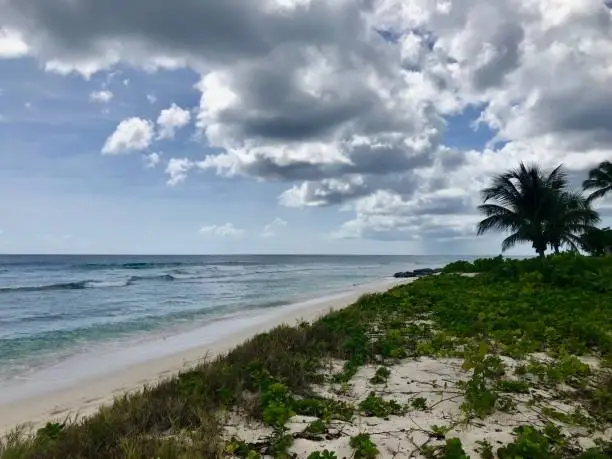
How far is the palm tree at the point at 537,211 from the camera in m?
25.9

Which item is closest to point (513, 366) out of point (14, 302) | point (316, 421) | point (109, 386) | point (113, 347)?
point (316, 421)

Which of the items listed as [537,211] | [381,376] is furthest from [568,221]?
[381,376]

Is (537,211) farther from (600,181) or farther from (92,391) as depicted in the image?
(92,391)

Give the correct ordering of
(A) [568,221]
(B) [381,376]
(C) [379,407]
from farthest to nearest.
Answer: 1. (A) [568,221]
2. (B) [381,376]
3. (C) [379,407]

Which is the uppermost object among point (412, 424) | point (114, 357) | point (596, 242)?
point (596, 242)

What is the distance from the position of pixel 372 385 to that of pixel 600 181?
31.5 m

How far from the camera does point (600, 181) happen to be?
31.6 meters

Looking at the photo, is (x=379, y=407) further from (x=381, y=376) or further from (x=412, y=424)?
(x=381, y=376)

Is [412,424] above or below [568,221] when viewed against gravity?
below

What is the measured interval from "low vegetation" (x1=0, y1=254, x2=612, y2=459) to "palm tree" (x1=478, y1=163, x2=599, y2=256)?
49.7 feet

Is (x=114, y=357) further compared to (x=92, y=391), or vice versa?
(x=114, y=357)

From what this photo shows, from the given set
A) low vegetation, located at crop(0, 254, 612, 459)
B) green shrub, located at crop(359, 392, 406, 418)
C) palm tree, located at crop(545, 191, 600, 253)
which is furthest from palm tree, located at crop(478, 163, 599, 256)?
green shrub, located at crop(359, 392, 406, 418)

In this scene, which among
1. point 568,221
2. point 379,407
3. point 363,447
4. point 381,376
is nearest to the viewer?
point 363,447

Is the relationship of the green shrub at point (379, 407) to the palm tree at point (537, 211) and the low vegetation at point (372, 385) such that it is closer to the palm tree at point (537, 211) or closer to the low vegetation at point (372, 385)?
the low vegetation at point (372, 385)
